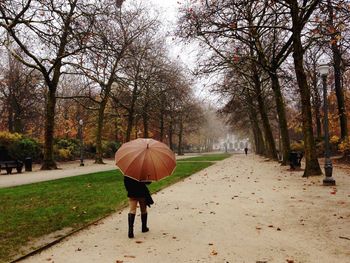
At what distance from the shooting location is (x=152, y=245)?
6363 millimetres

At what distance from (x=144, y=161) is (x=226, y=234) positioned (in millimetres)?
2066

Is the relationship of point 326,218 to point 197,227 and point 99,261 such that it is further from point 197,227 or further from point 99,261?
point 99,261

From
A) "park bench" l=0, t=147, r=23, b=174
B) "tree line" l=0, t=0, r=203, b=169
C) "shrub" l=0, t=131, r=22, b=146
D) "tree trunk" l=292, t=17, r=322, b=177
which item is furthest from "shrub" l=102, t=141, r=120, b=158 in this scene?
"tree trunk" l=292, t=17, r=322, b=177

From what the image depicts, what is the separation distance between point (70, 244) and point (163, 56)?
1261 inches

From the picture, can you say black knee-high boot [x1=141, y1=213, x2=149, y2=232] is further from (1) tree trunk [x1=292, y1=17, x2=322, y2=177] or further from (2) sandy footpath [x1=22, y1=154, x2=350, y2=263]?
(1) tree trunk [x1=292, y1=17, x2=322, y2=177]

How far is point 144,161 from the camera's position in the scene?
6531mm

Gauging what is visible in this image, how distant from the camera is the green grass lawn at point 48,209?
279 inches

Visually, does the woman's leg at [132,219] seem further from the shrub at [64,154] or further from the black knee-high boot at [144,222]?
the shrub at [64,154]

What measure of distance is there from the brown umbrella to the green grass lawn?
2.16 meters

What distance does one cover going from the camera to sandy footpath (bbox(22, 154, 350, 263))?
570cm

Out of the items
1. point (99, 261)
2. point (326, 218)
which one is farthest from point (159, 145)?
point (326, 218)

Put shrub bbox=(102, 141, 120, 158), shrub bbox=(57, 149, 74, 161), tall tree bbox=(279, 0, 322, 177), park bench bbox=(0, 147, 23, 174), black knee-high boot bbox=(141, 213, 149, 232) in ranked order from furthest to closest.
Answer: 1. shrub bbox=(102, 141, 120, 158)
2. shrub bbox=(57, 149, 74, 161)
3. park bench bbox=(0, 147, 23, 174)
4. tall tree bbox=(279, 0, 322, 177)
5. black knee-high boot bbox=(141, 213, 149, 232)

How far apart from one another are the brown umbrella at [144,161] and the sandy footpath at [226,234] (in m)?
1.17

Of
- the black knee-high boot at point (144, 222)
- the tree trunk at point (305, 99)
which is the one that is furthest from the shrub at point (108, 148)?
the black knee-high boot at point (144, 222)
